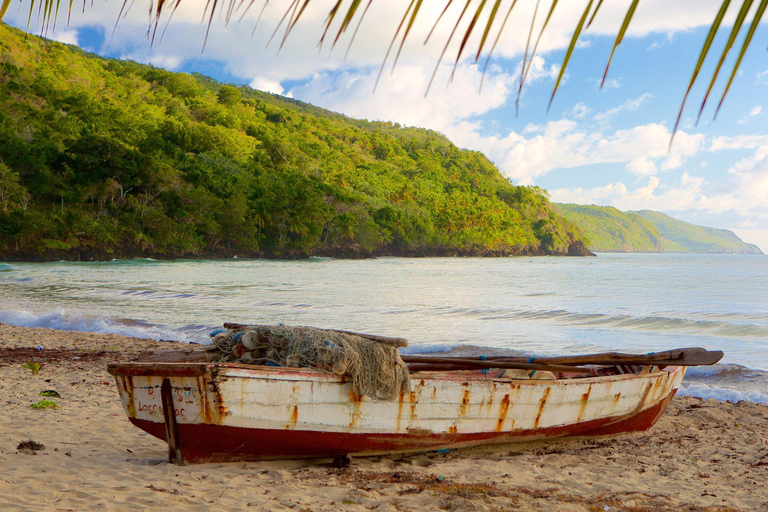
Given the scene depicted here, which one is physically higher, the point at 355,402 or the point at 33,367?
the point at 355,402

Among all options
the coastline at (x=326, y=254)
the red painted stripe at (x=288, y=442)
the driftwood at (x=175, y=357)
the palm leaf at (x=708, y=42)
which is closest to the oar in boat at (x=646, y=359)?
the red painted stripe at (x=288, y=442)

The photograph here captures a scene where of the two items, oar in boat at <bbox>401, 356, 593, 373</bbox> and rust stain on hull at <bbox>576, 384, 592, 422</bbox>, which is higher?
oar in boat at <bbox>401, 356, 593, 373</bbox>

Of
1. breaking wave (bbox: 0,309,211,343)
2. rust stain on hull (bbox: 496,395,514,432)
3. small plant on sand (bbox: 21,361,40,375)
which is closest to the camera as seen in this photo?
rust stain on hull (bbox: 496,395,514,432)

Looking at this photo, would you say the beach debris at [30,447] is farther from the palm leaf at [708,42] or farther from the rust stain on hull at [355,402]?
the palm leaf at [708,42]

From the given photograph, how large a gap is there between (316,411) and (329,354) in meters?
0.42

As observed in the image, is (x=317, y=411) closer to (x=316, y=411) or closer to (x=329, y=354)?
(x=316, y=411)

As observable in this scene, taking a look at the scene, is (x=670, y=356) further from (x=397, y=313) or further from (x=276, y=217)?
(x=276, y=217)

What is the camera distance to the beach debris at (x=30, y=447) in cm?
433

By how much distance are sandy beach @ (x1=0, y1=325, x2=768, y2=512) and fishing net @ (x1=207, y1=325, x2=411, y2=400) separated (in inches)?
28.1

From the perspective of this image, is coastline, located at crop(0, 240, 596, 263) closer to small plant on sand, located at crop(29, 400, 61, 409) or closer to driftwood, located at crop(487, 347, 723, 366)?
small plant on sand, located at crop(29, 400, 61, 409)

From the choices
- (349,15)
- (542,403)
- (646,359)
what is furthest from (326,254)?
(349,15)

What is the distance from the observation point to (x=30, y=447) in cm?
441

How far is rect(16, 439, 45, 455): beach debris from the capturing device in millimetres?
4328

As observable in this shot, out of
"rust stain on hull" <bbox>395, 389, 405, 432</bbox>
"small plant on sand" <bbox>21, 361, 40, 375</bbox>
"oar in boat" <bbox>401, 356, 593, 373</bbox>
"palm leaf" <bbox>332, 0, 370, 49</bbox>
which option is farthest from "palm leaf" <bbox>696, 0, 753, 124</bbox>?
"small plant on sand" <bbox>21, 361, 40, 375</bbox>
